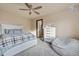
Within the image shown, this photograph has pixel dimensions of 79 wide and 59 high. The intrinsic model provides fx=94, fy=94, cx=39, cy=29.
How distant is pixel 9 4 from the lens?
5.37 feet

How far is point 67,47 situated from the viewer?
163 cm

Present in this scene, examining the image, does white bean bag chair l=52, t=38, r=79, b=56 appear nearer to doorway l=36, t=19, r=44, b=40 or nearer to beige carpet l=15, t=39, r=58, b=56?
beige carpet l=15, t=39, r=58, b=56

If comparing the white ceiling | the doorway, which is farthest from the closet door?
the white ceiling

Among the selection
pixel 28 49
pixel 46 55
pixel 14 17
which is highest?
pixel 14 17

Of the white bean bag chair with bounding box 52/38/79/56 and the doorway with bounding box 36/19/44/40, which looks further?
the doorway with bounding box 36/19/44/40

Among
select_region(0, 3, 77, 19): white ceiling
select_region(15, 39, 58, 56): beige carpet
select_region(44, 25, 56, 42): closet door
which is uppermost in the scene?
select_region(0, 3, 77, 19): white ceiling

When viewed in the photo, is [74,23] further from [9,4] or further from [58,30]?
[9,4]

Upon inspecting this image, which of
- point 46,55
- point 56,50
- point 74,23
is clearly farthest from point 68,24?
point 46,55

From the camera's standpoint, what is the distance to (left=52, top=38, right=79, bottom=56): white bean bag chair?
5.33ft

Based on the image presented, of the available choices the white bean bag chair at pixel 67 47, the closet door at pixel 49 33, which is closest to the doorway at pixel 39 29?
the closet door at pixel 49 33

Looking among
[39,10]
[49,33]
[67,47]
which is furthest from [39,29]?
[67,47]

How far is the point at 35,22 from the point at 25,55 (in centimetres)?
62

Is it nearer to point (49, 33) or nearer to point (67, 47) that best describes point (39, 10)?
point (49, 33)

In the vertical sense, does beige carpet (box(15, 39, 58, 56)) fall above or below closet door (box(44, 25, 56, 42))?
below
